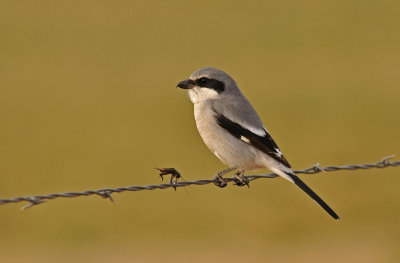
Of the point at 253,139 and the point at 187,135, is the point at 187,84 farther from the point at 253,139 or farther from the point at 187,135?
the point at 187,135

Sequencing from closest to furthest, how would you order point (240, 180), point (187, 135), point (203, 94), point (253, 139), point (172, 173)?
point (172, 173) < point (253, 139) < point (240, 180) < point (203, 94) < point (187, 135)

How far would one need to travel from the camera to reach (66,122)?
17.0 m

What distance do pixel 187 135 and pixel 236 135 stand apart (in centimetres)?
956

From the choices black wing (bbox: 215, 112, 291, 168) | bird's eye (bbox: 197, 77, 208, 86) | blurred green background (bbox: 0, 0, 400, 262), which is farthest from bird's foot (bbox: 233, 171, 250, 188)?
blurred green background (bbox: 0, 0, 400, 262)

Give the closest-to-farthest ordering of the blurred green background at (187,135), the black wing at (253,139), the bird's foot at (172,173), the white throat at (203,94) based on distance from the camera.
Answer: the bird's foot at (172,173) → the black wing at (253,139) → the white throat at (203,94) → the blurred green background at (187,135)

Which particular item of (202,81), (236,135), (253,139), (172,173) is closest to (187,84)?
(202,81)

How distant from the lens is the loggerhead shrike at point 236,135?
18.2ft

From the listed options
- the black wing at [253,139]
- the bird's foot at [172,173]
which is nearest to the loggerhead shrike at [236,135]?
the black wing at [253,139]

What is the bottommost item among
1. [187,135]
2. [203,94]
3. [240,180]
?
[240,180]

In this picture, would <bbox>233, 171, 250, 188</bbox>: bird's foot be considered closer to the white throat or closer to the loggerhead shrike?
the loggerhead shrike

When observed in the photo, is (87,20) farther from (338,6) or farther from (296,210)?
(296,210)

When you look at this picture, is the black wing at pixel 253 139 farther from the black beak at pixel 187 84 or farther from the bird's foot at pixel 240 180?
the black beak at pixel 187 84

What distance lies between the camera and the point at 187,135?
1518cm

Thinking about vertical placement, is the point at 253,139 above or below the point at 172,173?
above
